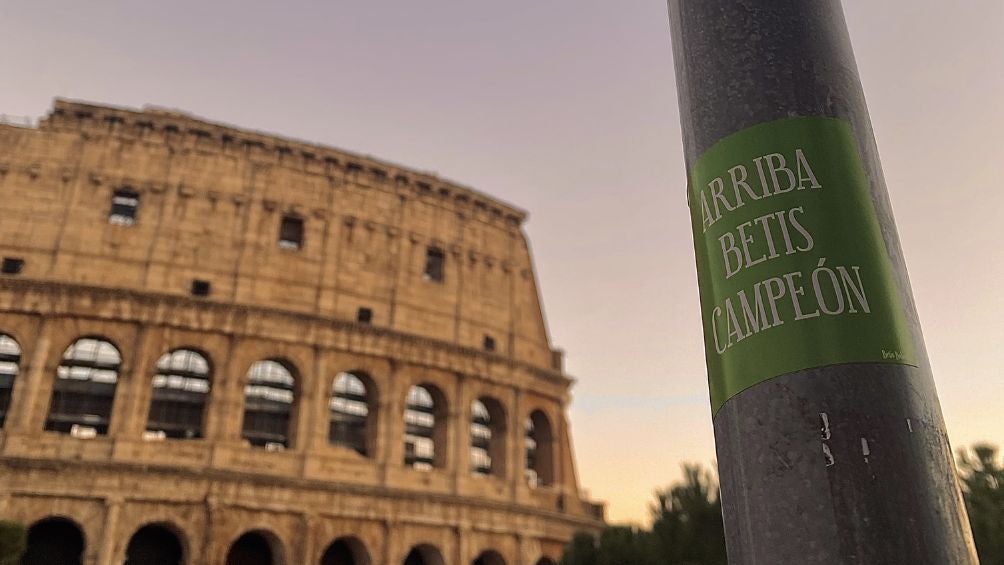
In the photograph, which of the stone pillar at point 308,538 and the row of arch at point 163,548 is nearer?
the row of arch at point 163,548

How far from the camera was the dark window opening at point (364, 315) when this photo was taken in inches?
1088

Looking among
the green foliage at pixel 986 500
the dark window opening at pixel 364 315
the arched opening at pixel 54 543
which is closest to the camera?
the green foliage at pixel 986 500

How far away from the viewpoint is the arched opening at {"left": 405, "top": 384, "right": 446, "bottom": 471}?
2811cm

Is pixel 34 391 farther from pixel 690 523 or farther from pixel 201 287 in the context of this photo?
pixel 690 523

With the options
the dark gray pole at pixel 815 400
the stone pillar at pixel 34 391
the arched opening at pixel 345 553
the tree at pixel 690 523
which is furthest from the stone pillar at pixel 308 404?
the dark gray pole at pixel 815 400

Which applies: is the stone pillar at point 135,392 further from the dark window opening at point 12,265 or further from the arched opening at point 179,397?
the dark window opening at point 12,265

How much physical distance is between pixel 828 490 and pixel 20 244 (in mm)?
27382

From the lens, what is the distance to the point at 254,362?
2559cm

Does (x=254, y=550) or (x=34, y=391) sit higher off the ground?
(x=34, y=391)

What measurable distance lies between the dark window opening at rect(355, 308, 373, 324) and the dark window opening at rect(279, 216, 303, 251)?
311 centimetres

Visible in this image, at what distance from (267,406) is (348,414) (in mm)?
3075

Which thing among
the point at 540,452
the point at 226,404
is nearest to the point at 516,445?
the point at 540,452

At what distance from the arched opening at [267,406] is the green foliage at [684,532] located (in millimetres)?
12786

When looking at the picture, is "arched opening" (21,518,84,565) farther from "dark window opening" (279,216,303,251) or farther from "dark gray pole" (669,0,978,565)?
"dark gray pole" (669,0,978,565)
